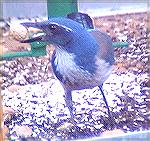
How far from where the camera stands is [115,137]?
2.48 m

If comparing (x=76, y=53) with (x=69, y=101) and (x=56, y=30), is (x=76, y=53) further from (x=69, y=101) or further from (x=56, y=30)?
(x=69, y=101)

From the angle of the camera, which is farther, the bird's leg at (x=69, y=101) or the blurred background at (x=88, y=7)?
the bird's leg at (x=69, y=101)

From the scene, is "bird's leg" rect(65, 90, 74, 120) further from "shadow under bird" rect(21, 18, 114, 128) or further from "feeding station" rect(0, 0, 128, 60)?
"feeding station" rect(0, 0, 128, 60)

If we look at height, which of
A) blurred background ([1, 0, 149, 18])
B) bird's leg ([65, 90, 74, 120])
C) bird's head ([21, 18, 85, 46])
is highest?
blurred background ([1, 0, 149, 18])

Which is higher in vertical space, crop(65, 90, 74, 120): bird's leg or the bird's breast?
the bird's breast

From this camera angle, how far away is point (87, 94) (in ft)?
8.07

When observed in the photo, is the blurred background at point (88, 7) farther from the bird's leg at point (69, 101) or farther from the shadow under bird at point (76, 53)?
the bird's leg at point (69, 101)

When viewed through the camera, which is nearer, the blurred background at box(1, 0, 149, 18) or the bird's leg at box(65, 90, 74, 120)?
the blurred background at box(1, 0, 149, 18)

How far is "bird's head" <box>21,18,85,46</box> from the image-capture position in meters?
2.35

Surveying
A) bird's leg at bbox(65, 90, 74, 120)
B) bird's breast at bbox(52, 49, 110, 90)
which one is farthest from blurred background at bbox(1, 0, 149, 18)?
bird's leg at bbox(65, 90, 74, 120)

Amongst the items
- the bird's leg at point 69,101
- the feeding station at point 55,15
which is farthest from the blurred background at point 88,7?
the bird's leg at point 69,101

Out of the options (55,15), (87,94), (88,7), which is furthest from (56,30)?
(87,94)

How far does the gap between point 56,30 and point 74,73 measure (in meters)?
0.24

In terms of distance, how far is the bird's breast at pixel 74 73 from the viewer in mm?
2387
